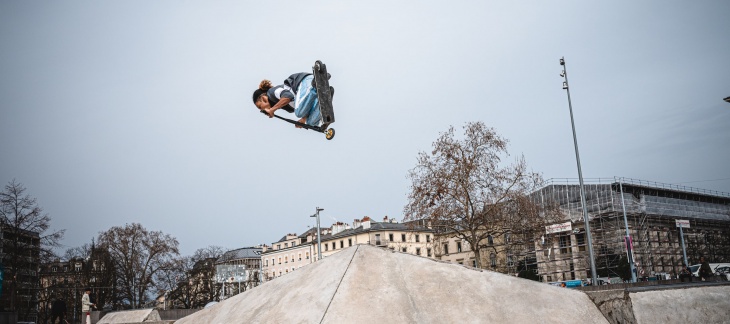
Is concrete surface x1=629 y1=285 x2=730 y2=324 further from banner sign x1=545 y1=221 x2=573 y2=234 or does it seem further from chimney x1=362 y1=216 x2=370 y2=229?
chimney x1=362 y1=216 x2=370 y2=229

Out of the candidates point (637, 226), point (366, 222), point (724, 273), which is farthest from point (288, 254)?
point (724, 273)

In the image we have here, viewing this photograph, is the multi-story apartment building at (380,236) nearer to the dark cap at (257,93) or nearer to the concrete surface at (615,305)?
the dark cap at (257,93)

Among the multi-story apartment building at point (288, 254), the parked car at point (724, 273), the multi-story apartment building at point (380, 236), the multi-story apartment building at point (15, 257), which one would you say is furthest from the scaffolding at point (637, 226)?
the multi-story apartment building at point (288, 254)

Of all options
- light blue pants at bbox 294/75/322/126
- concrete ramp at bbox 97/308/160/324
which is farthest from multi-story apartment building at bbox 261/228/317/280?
light blue pants at bbox 294/75/322/126

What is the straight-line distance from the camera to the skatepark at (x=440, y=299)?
3279 mm

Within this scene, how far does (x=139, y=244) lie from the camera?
60.4 meters

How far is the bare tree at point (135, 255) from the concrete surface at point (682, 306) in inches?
2364

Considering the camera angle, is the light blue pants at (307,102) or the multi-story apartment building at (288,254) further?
the multi-story apartment building at (288,254)

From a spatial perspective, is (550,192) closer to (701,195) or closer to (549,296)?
(701,195)

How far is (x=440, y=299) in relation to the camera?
3.41m

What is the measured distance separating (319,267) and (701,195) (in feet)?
269

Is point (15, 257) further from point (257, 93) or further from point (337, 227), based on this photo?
point (337, 227)

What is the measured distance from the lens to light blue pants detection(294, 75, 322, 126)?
852cm

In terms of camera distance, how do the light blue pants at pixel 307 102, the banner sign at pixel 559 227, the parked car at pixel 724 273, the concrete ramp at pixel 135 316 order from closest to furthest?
1. the light blue pants at pixel 307 102
2. the concrete ramp at pixel 135 316
3. the parked car at pixel 724 273
4. the banner sign at pixel 559 227
